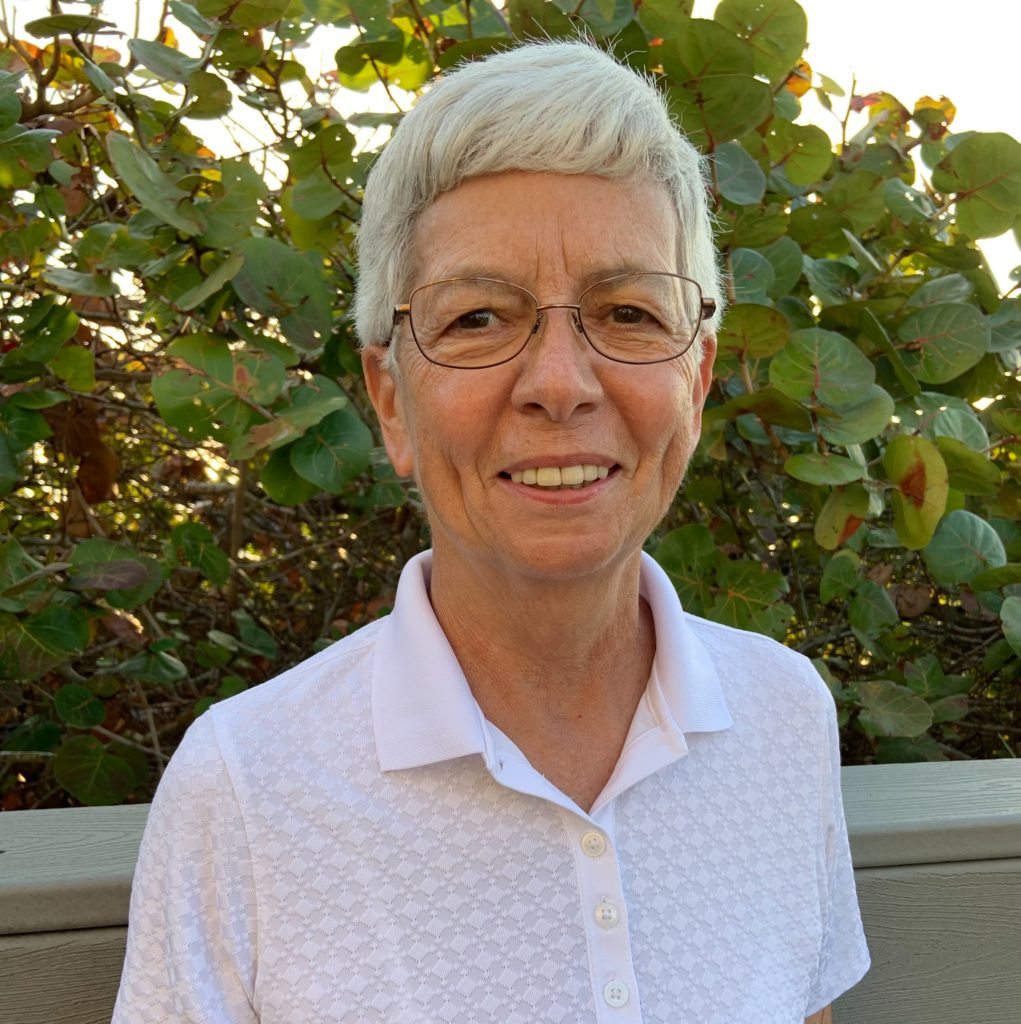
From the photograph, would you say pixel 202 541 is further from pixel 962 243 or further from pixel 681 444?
pixel 962 243

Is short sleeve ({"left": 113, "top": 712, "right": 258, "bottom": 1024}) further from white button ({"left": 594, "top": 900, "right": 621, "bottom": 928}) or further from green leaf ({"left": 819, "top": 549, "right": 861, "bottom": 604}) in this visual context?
green leaf ({"left": 819, "top": 549, "right": 861, "bottom": 604})

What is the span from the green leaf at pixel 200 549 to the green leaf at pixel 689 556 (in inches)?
34.8

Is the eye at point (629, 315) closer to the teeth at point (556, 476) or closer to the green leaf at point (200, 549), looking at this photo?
the teeth at point (556, 476)

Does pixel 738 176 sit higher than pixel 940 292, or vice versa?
pixel 738 176

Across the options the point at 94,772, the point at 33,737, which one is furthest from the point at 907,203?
the point at 33,737

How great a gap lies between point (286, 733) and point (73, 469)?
135 centimetres

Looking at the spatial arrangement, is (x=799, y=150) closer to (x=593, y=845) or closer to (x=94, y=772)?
(x=593, y=845)

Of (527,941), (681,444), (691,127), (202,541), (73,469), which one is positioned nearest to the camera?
(527,941)

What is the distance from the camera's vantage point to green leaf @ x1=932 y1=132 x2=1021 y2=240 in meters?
2.06

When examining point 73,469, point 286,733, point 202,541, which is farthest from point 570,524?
point 73,469

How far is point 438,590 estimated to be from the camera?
162 centimetres

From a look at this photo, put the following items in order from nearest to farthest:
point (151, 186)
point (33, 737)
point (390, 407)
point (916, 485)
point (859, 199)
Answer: point (390, 407) → point (151, 186) → point (916, 485) → point (859, 199) → point (33, 737)

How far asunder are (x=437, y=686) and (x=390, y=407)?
39 cm

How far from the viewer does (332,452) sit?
1981 millimetres
